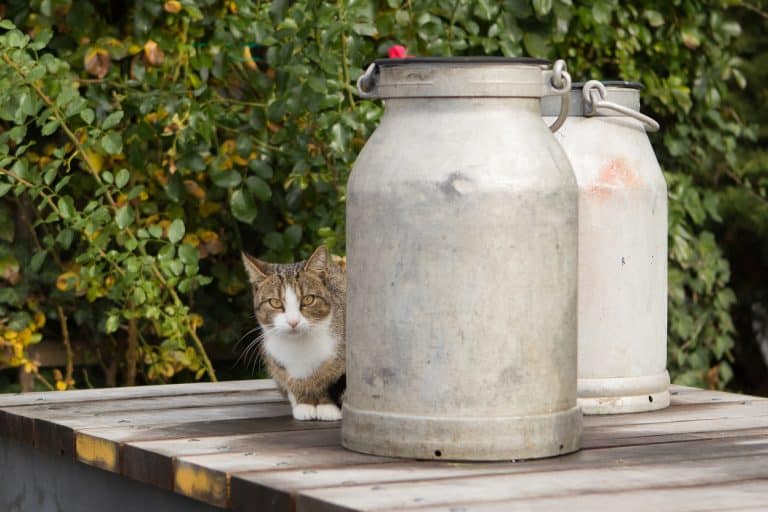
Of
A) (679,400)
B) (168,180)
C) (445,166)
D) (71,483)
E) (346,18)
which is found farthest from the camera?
(168,180)

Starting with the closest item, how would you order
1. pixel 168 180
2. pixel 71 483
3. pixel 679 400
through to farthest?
pixel 71 483
pixel 679 400
pixel 168 180

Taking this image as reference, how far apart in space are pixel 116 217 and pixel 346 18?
0.81 meters

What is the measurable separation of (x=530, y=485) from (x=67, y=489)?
1.07 m

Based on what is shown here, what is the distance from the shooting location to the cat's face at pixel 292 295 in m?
2.72

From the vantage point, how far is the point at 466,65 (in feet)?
7.20

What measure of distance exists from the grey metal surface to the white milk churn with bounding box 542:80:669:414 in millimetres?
883

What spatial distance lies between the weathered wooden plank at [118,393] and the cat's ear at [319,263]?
51 cm

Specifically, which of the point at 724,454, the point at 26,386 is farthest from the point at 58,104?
the point at 724,454

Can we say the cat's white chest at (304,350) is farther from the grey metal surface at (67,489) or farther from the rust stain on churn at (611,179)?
the rust stain on churn at (611,179)

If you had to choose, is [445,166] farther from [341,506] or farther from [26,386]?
[26,386]

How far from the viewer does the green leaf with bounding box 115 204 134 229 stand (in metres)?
3.65

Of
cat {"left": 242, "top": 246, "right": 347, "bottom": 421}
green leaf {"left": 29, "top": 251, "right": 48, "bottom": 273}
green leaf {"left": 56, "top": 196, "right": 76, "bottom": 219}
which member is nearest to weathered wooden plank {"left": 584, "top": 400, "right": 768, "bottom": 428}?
cat {"left": 242, "top": 246, "right": 347, "bottom": 421}

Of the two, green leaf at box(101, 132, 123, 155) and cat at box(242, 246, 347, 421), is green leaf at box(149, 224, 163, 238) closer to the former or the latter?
green leaf at box(101, 132, 123, 155)

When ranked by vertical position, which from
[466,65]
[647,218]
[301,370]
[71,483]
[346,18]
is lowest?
[71,483]
